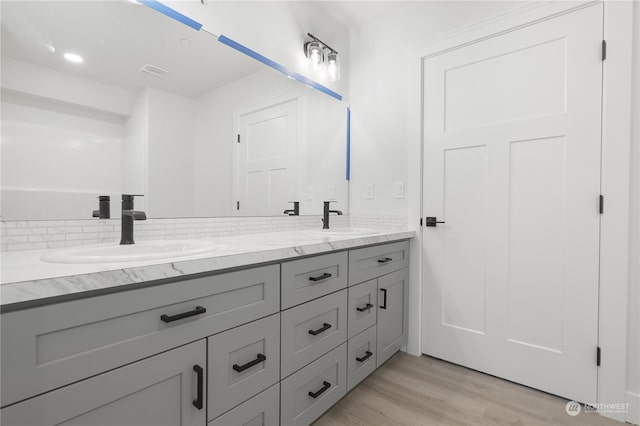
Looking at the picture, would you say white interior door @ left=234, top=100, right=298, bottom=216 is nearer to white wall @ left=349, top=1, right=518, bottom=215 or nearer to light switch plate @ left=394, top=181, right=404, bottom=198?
white wall @ left=349, top=1, right=518, bottom=215

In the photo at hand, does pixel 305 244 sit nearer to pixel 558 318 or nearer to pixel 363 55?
pixel 558 318

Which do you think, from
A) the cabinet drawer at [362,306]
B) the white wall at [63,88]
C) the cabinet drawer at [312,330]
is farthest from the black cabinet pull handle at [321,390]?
the white wall at [63,88]

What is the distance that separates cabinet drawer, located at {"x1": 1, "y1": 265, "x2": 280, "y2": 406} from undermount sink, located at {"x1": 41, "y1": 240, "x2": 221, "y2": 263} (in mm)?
109

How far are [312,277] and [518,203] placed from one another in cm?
127

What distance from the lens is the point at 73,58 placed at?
1170 millimetres

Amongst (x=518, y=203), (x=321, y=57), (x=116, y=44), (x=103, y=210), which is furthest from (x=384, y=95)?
(x=103, y=210)

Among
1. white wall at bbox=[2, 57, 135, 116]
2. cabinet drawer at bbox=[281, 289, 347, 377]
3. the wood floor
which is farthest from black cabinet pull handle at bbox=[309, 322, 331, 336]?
white wall at bbox=[2, 57, 135, 116]

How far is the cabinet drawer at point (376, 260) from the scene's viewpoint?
1.54 meters

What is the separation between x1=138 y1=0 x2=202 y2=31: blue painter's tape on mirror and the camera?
4.35 ft

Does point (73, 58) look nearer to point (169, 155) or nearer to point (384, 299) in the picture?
point (169, 155)

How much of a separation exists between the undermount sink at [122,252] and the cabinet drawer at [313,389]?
63 centimetres

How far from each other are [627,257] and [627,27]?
107 centimetres

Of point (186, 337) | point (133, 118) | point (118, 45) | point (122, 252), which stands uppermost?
point (118, 45)

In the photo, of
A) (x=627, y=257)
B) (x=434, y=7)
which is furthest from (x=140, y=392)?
(x=434, y=7)
